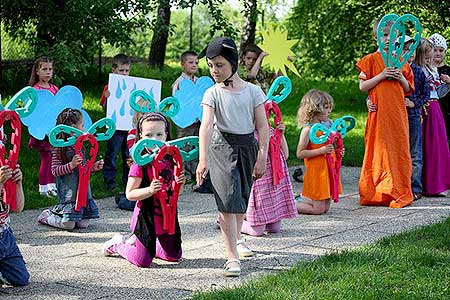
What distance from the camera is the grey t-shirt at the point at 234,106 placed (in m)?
5.85

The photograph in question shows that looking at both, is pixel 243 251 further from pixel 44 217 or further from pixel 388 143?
pixel 388 143

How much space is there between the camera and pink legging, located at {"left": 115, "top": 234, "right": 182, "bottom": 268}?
595 centimetres

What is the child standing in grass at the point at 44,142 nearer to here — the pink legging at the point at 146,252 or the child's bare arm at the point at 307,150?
the child's bare arm at the point at 307,150

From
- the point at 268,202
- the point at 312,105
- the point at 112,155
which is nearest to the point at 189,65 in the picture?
the point at 112,155

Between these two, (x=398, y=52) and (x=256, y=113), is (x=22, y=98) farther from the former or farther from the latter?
(x=398, y=52)

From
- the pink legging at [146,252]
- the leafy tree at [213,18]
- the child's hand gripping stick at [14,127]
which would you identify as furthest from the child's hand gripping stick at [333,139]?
the leafy tree at [213,18]

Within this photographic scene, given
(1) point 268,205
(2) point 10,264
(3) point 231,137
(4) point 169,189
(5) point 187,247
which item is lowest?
(5) point 187,247

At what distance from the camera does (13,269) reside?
533cm

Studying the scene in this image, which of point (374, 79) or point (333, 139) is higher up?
point (374, 79)

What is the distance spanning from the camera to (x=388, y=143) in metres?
8.68

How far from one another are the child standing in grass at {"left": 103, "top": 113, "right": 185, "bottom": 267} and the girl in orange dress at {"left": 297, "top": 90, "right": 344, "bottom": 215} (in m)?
2.40

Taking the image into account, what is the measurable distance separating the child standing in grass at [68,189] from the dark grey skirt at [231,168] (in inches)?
71.7

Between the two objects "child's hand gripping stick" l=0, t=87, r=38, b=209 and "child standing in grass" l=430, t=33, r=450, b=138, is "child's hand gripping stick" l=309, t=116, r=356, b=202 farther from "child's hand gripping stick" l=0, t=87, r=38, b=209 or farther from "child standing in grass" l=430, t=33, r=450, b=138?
"child's hand gripping stick" l=0, t=87, r=38, b=209

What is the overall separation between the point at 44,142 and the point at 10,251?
12.2ft
